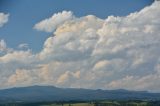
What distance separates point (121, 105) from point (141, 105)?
5033 mm

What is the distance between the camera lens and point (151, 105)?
7519cm

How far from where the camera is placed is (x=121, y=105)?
79062 millimetres

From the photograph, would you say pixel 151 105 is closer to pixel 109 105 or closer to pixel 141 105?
pixel 141 105

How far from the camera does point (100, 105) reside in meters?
77.2

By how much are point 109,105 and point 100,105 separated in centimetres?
171

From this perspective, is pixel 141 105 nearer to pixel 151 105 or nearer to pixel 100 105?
pixel 151 105

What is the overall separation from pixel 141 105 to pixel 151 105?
1.81 m

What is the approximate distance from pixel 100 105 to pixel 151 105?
30.8ft

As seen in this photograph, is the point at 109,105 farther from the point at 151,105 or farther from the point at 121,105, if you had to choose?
the point at 151,105

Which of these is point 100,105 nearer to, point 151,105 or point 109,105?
point 109,105

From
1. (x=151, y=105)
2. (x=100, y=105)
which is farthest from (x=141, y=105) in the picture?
(x=100, y=105)

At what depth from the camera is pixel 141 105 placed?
247ft

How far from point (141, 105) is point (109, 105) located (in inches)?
239

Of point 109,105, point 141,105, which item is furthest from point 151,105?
point 109,105
